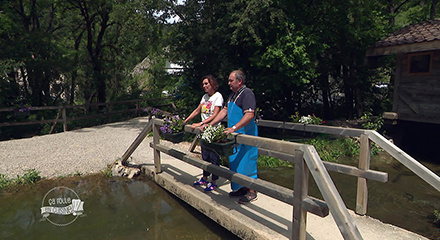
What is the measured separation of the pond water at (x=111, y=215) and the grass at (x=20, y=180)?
17cm

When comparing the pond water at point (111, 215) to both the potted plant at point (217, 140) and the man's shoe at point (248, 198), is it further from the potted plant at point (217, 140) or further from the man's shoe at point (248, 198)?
the potted plant at point (217, 140)

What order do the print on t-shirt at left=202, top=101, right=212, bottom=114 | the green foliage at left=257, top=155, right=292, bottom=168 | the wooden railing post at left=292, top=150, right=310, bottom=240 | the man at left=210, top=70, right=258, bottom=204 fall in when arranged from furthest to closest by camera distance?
the green foliage at left=257, top=155, right=292, bottom=168 → the print on t-shirt at left=202, top=101, right=212, bottom=114 → the man at left=210, top=70, right=258, bottom=204 → the wooden railing post at left=292, top=150, right=310, bottom=240

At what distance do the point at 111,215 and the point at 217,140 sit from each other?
2323 mm

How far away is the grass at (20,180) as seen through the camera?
18.8 feet

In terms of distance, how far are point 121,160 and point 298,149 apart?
4905 mm

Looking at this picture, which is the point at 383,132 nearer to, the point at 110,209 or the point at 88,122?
the point at 110,209

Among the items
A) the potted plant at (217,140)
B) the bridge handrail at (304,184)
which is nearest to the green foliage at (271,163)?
the bridge handrail at (304,184)

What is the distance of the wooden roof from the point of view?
311 inches

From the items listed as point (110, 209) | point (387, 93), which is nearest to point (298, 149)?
point (110, 209)

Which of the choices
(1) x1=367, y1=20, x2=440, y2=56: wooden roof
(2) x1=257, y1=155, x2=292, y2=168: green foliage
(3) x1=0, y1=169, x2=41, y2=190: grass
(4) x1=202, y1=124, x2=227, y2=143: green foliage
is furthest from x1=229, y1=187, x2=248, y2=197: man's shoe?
(1) x1=367, y1=20, x2=440, y2=56: wooden roof

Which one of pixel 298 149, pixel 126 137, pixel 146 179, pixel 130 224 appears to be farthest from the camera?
pixel 126 137

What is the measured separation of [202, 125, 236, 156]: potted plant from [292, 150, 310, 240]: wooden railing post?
0.90 m

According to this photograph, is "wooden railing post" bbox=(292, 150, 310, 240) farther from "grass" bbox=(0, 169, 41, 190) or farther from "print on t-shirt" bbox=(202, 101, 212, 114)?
"grass" bbox=(0, 169, 41, 190)

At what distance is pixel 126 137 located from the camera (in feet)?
33.6
